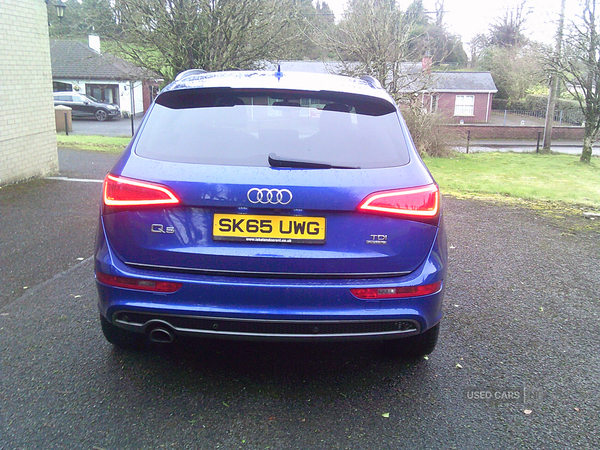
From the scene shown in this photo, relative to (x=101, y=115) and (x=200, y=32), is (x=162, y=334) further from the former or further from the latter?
(x=101, y=115)

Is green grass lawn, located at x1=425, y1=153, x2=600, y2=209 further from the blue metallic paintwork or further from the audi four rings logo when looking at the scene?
the audi four rings logo

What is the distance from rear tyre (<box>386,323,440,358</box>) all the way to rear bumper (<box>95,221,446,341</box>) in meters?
0.47

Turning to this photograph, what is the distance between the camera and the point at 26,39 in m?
9.69

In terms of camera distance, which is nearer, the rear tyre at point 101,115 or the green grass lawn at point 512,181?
the green grass lawn at point 512,181

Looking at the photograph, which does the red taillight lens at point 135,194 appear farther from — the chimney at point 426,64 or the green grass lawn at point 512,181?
the chimney at point 426,64

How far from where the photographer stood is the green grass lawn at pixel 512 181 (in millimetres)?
10680

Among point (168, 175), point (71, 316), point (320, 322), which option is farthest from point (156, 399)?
point (71, 316)

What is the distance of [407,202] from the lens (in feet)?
9.22

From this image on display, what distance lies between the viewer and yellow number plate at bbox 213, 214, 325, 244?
107 inches

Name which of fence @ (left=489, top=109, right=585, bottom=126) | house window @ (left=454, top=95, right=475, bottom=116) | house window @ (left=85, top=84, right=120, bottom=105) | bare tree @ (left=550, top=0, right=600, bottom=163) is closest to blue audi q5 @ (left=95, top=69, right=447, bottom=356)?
bare tree @ (left=550, top=0, right=600, bottom=163)

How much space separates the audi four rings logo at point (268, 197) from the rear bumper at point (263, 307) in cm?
39

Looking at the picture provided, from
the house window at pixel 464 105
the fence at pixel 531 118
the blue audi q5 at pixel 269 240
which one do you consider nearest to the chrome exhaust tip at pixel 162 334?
the blue audi q5 at pixel 269 240

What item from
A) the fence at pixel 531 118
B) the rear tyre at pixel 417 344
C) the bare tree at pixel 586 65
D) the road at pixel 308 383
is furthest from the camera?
the fence at pixel 531 118

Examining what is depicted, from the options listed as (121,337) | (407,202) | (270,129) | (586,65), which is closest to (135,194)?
(270,129)
